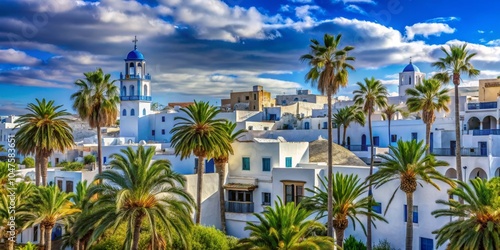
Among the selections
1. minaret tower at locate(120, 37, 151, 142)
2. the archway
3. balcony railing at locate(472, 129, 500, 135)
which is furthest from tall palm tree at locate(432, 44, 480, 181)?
minaret tower at locate(120, 37, 151, 142)

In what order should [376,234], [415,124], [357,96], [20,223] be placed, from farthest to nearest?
1. [415,124]
2. [357,96]
3. [376,234]
4. [20,223]

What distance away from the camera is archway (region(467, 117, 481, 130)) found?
1804 inches

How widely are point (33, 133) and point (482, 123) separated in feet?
121

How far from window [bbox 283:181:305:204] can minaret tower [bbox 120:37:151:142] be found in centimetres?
3858

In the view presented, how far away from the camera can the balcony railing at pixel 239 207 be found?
36875 mm

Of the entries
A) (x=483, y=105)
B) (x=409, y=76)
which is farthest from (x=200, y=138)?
(x=409, y=76)

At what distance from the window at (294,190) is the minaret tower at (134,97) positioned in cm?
3858

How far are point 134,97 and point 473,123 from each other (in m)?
43.0

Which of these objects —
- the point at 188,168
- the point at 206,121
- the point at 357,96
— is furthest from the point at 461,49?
the point at 188,168

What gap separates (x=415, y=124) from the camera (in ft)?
160

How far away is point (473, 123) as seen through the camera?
46062 millimetres

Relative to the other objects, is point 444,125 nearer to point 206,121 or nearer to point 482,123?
point 482,123

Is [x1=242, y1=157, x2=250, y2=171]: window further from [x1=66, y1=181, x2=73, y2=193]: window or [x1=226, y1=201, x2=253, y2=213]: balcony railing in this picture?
[x1=66, y1=181, x2=73, y2=193]: window

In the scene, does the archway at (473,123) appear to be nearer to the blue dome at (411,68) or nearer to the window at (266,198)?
the window at (266,198)
